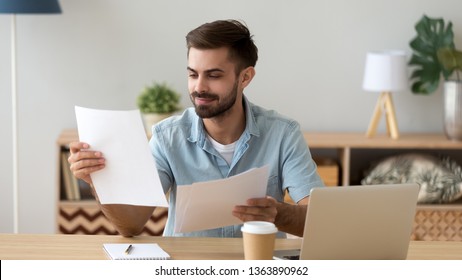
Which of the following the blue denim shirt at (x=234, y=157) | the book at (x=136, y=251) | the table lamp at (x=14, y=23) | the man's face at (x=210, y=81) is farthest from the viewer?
the table lamp at (x=14, y=23)

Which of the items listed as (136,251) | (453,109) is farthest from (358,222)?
(453,109)

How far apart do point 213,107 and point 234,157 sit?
0.18 m

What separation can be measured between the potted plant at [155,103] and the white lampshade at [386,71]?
943mm

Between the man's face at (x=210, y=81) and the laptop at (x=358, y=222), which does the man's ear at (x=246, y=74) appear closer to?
the man's face at (x=210, y=81)

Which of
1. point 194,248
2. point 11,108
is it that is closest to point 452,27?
point 11,108

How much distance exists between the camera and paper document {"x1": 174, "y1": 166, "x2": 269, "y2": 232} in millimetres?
2311

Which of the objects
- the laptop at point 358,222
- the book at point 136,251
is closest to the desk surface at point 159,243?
the book at point 136,251

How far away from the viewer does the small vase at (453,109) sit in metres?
4.24

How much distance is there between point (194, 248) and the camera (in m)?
2.39

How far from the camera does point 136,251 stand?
2297mm

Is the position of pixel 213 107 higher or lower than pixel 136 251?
higher

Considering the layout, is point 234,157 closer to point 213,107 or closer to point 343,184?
point 213,107
